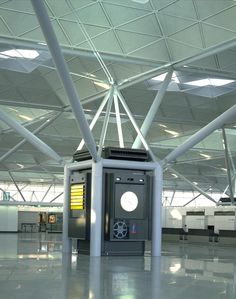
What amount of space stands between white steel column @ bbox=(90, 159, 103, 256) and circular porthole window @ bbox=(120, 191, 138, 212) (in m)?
1.34

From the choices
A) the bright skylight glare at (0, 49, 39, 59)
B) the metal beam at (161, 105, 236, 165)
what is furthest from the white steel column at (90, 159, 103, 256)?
the bright skylight glare at (0, 49, 39, 59)

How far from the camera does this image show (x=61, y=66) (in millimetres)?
20438

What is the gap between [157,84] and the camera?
3962 cm

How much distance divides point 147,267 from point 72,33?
14.8 metres

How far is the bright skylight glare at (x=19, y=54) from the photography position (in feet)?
110

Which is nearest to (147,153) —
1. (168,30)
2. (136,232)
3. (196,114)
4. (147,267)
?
(136,232)

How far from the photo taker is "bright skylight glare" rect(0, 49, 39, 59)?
33.6 metres

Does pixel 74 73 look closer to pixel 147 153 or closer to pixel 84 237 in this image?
pixel 147 153

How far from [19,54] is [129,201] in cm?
1328

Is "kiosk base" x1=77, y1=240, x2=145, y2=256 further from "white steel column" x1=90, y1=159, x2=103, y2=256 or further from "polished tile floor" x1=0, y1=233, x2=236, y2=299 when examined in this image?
"polished tile floor" x1=0, y1=233, x2=236, y2=299

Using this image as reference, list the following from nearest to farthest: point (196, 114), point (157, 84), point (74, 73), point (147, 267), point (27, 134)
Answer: point (147, 267) → point (27, 134) → point (74, 73) → point (157, 84) → point (196, 114)

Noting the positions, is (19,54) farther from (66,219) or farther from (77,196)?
(66,219)

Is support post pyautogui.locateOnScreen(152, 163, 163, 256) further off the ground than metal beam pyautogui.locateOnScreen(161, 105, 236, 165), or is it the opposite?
metal beam pyautogui.locateOnScreen(161, 105, 236, 165)

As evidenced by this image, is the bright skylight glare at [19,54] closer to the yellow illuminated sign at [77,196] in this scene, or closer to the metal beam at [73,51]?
the metal beam at [73,51]
